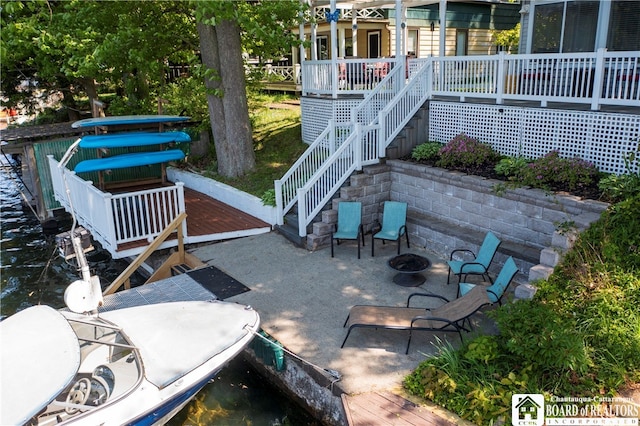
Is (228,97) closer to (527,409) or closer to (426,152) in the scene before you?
(426,152)

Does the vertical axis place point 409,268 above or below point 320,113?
below

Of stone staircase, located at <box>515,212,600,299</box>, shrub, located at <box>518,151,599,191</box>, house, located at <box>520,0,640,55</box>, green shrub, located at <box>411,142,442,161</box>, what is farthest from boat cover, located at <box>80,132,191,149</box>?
house, located at <box>520,0,640,55</box>

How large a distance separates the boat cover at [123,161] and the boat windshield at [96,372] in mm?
6120

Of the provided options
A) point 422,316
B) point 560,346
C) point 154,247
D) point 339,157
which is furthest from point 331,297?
point 154,247

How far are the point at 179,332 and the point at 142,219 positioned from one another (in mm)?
4195

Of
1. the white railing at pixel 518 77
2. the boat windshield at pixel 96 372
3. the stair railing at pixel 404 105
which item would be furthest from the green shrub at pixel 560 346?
the stair railing at pixel 404 105

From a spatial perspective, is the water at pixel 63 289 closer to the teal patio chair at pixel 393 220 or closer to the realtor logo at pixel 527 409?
the realtor logo at pixel 527 409

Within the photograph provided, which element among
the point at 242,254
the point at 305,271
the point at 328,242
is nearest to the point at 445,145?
the point at 328,242

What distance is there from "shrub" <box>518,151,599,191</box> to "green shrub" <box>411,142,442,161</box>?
2138 mm

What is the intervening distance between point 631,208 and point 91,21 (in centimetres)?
1227

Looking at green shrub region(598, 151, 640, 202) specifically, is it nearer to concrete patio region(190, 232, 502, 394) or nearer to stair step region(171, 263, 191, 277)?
concrete patio region(190, 232, 502, 394)

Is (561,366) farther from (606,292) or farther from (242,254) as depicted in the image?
(242,254)

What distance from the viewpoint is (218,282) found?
26.9 ft

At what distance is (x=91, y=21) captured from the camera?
1244 centimetres
